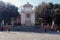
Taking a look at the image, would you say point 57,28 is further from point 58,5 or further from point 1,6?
point 1,6

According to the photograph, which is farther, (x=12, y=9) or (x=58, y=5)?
(x=12, y=9)

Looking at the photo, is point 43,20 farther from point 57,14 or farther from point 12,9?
point 12,9

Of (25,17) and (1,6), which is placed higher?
(1,6)

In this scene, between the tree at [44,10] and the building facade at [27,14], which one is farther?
the building facade at [27,14]

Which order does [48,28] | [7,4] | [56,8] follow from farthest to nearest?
[7,4]
[56,8]
[48,28]

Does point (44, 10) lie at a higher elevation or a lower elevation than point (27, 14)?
higher

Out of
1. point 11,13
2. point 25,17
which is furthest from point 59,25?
point 11,13

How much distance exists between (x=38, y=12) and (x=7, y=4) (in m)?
10.2

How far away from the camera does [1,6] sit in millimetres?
54812

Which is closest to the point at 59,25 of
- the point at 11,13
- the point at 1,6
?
the point at 11,13

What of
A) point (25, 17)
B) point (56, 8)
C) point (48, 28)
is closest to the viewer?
point (48, 28)

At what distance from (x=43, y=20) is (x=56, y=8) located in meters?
5.09

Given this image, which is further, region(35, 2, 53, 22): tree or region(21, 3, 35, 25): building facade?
region(21, 3, 35, 25): building facade

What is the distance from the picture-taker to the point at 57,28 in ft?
145
